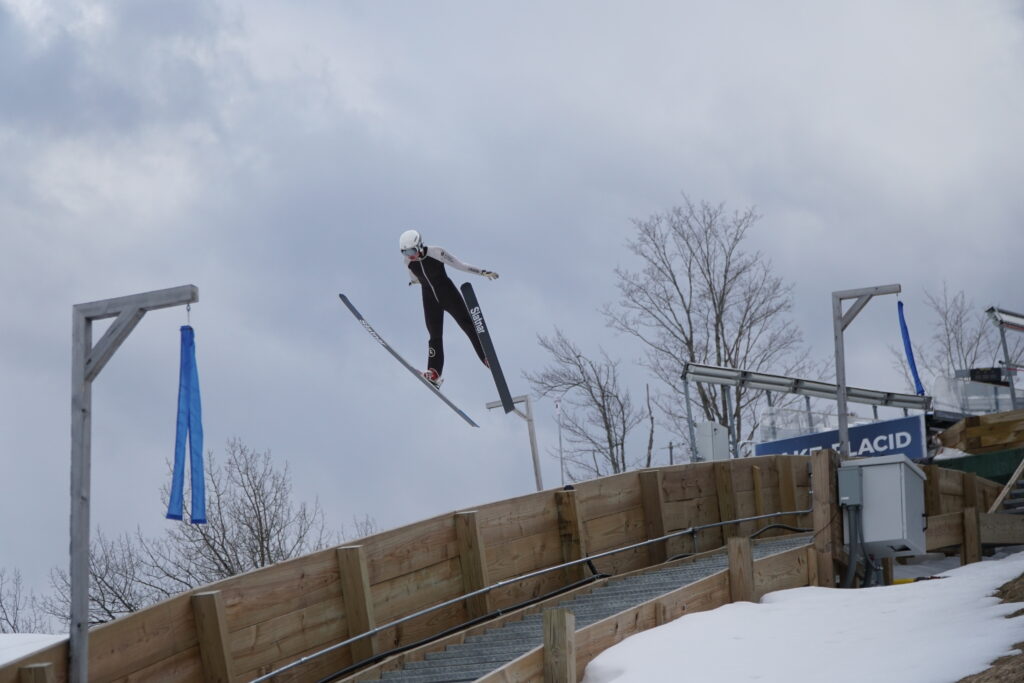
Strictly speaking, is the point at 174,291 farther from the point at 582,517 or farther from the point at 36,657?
the point at 582,517

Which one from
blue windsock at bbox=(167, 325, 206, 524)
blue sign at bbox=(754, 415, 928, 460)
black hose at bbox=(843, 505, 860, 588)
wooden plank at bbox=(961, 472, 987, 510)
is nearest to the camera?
blue windsock at bbox=(167, 325, 206, 524)

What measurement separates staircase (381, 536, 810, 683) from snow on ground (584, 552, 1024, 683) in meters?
0.99

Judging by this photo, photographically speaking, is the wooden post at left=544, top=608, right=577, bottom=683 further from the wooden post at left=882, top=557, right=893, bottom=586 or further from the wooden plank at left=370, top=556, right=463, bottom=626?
the wooden post at left=882, top=557, right=893, bottom=586

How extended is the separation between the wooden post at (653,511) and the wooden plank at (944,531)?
313cm

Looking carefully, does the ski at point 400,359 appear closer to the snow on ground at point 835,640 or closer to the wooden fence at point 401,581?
the wooden fence at point 401,581

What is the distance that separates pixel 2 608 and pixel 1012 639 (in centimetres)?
3349

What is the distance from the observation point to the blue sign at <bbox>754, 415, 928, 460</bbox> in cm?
3048

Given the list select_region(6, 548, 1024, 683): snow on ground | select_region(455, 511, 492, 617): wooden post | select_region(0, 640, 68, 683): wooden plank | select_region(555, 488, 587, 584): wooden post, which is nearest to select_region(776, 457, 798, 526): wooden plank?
select_region(555, 488, 587, 584): wooden post

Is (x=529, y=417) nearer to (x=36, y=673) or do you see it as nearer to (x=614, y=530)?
(x=614, y=530)

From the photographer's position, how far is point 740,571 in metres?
11.1

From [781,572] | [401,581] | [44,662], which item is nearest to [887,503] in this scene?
[781,572]

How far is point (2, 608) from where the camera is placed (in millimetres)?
35531

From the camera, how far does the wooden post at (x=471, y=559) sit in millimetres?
11945

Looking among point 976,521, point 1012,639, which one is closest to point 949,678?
point 1012,639
